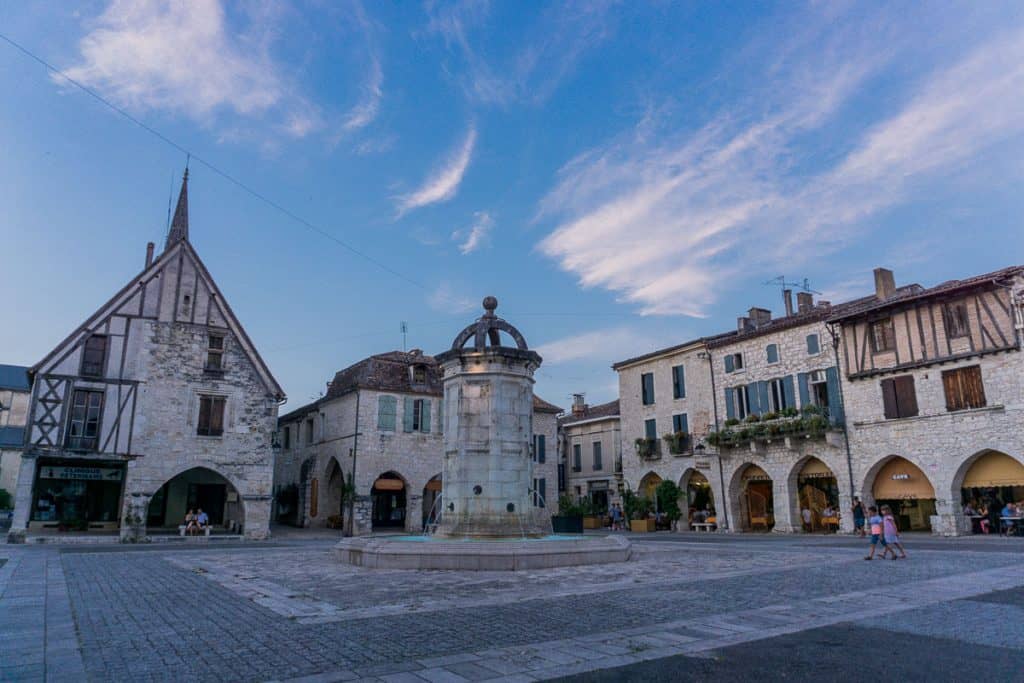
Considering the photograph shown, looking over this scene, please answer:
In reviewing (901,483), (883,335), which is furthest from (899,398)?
(901,483)

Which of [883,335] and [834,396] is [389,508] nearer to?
[834,396]

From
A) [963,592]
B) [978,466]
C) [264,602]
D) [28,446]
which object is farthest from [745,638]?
[28,446]

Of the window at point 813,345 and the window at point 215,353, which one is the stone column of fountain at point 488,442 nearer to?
the window at point 215,353

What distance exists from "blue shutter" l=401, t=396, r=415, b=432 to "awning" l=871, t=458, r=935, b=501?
69.5 ft

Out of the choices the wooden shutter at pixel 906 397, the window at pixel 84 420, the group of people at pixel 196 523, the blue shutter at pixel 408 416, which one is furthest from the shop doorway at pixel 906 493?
the window at pixel 84 420

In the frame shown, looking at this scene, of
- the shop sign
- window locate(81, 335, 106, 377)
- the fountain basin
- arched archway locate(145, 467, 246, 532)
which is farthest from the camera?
arched archway locate(145, 467, 246, 532)

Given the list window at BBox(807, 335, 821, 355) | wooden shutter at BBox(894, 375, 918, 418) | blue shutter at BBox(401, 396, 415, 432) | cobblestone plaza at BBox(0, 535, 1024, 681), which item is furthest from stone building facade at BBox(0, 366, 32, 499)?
wooden shutter at BBox(894, 375, 918, 418)

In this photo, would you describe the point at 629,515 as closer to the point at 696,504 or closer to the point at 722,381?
the point at 696,504

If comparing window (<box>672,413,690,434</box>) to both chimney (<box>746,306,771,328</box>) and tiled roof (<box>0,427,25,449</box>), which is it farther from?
tiled roof (<box>0,427,25,449</box>)

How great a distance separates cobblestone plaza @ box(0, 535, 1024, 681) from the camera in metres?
5.96

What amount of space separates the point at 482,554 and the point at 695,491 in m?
26.4

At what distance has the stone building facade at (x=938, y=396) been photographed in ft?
77.7

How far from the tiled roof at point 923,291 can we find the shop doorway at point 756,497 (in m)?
8.73

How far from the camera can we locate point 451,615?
26.8 ft
